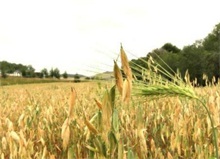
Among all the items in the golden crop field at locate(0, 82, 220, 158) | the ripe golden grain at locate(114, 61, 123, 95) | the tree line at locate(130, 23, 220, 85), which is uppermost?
the tree line at locate(130, 23, 220, 85)

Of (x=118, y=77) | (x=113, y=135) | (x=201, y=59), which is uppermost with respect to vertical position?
(x=201, y=59)

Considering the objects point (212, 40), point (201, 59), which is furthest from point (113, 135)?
point (212, 40)

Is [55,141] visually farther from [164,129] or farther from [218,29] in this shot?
[218,29]

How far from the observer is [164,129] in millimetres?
2070

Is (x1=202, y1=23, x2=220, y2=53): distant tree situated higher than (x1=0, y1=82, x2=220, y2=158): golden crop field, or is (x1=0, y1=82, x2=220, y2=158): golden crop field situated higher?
(x1=202, y1=23, x2=220, y2=53): distant tree

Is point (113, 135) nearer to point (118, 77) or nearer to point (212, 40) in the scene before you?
point (118, 77)

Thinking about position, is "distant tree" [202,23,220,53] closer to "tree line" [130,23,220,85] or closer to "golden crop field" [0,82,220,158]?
"tree line" [130,23,220,85]

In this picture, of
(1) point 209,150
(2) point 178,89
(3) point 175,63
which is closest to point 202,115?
(1) point 209,150

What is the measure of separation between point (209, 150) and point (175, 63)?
3903cm

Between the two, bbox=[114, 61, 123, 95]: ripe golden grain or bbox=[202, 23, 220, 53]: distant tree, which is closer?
bbox=[114, 61, 123, 95]: ripe golden grain

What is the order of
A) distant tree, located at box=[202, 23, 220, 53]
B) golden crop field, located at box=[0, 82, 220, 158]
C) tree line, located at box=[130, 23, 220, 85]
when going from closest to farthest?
golden crop field, located at box=[0, 82, 220, 158] < tree line, located at box=[130, 23, 220, 85] < distant tree, located at box=[202, 23, 220, 53]

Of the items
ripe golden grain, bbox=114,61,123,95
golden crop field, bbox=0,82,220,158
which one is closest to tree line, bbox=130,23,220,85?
golden crop field, bbox=0,82,220,158

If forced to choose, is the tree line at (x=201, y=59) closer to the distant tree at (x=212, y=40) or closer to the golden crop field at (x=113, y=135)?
the distant tree at (x=212, y=40)

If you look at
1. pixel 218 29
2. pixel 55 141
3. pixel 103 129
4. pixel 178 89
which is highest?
pixel 218 29
